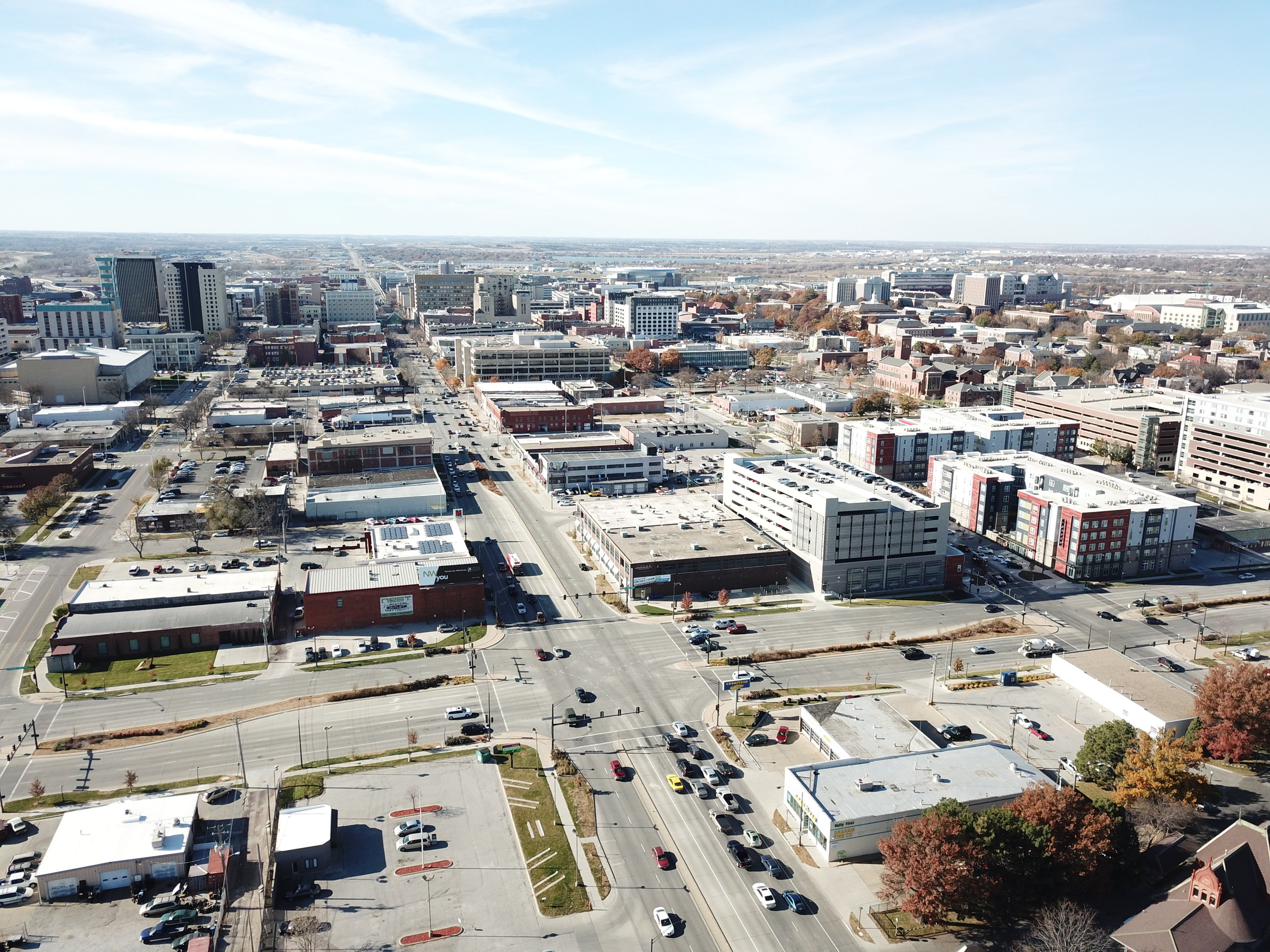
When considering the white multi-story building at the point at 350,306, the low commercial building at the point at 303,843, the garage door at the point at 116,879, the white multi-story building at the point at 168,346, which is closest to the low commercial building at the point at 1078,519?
the low commercial building at the point at 303,843

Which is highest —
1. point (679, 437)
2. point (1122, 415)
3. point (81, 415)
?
point (1122, 415)

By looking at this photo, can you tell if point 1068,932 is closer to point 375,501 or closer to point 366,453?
point 375,501

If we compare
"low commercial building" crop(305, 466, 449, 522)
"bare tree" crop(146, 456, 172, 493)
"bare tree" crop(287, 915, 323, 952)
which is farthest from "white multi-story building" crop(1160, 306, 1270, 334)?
"bare tree" crop(287, 915, 323, 952)

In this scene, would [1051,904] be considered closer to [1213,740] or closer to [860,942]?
[860,942]

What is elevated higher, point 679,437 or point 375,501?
point 679,437

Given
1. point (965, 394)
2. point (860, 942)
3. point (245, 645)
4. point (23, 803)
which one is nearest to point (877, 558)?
point (860, 942)

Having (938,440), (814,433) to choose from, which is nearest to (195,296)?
(814,433)
